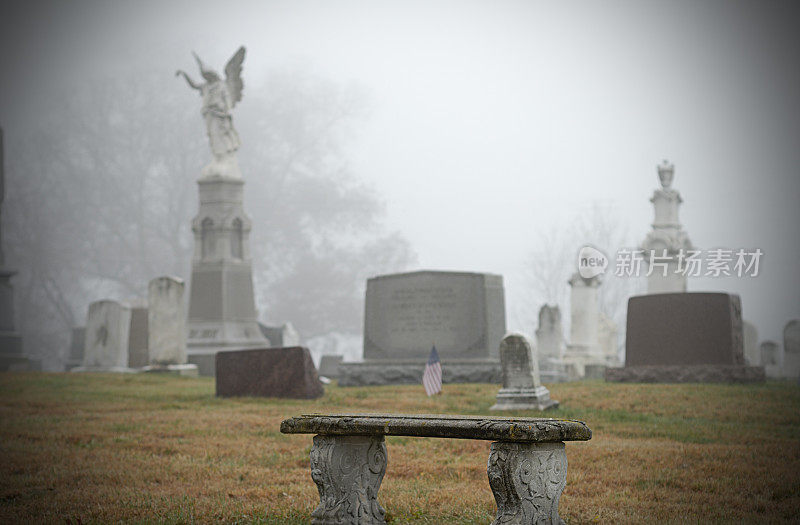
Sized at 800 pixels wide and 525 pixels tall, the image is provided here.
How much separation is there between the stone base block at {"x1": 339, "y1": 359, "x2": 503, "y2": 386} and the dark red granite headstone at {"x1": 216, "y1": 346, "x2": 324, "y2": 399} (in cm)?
370

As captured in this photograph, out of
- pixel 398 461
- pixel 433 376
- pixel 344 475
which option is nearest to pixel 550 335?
pixel 433 376

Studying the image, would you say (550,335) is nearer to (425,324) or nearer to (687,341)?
(425,324)

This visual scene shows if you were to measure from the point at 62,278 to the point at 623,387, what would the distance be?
30.6 metres

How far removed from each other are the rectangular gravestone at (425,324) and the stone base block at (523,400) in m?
5.28

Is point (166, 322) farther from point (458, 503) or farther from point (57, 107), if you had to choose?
point (57, 107)

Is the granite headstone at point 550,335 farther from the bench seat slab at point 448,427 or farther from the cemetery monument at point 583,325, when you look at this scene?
the bench seat slab at point 448,427

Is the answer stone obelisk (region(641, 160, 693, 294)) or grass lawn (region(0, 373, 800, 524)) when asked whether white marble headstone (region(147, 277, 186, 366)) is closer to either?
grass lawn (region(0, 373, 800, 524))

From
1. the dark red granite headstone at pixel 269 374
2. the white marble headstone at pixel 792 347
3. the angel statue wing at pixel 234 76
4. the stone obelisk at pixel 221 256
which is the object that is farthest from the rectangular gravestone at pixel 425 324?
the angel statue wing at pixel 234 76

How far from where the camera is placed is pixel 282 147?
136 ft

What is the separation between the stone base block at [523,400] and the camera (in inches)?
407

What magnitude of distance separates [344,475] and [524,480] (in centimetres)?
113

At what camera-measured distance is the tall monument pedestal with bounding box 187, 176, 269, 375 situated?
22.4m

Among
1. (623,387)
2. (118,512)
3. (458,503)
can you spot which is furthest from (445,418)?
(623,387)

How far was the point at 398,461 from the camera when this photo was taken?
25.0 feet
